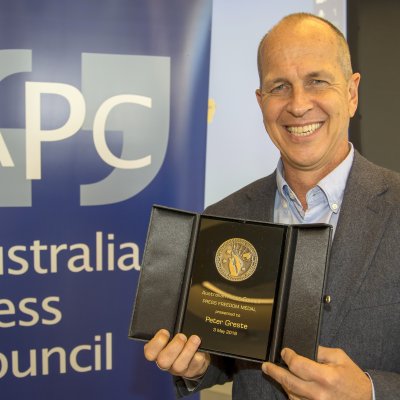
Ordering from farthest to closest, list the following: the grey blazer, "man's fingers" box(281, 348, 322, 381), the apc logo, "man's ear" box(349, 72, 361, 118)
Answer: the apc logo
"man's ear" box(349, 72, 361, 118)
the grey blazer
"man's fingers" box(281, 348, 322, 381)

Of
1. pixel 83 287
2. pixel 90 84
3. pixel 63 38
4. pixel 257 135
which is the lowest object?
pixel 83 287

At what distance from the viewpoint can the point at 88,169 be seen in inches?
106

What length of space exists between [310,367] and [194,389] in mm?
533

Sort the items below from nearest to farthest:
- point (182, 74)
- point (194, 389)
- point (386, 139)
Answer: point (194, 389), point (182, 74), point (386, 139)

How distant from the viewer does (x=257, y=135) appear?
3.32m

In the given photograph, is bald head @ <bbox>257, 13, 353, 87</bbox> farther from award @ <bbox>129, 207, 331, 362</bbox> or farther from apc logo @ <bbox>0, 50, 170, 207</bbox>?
apc logo @ <bbox>0, 50, 170, 207</bbox>

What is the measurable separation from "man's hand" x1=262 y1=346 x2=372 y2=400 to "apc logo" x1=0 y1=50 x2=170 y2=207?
163cm

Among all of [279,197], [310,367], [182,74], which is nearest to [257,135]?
[182,74]

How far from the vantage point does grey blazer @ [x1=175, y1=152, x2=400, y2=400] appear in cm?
145

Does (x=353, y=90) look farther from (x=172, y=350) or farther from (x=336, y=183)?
(x=172, y=350)

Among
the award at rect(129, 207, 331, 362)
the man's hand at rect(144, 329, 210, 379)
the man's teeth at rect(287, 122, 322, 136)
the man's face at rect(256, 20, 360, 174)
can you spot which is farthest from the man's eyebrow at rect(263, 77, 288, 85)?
the man's hand at rect(144, 329, 210, 379)

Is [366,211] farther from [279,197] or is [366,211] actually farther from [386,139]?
[386,139]

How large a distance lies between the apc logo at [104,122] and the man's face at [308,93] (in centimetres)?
111

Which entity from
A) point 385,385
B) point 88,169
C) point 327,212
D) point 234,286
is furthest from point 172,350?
point 88,169
